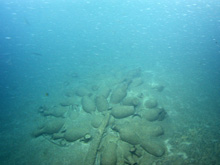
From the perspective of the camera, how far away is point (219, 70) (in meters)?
15.4

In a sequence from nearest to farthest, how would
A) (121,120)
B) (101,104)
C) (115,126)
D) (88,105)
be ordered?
1. (115,126)
2. (121,120)
3. (101,104)
4. (88,105)

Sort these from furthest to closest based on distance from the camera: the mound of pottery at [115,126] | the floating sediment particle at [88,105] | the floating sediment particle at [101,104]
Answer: the floating sediment particle at [88,105] → the floating sediment particle at [101,104] → the mound of pottery at [115,126]

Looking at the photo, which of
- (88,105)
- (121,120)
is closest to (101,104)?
(88,105)

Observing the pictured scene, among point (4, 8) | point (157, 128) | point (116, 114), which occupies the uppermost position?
point (157, 128)

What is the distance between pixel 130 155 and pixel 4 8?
15717 cm


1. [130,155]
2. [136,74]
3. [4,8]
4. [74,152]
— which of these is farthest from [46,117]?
[4,8]

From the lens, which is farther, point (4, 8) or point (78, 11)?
point (4, 8)

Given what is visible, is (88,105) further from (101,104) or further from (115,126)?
(115,126)

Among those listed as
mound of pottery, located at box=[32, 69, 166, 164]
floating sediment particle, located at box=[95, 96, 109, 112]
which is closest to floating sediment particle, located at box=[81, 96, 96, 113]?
mound of pottery, located at box=[32, 69, 166, 164]

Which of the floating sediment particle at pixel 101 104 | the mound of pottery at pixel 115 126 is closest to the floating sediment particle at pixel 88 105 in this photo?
the mound of pottery at pixel 115 126

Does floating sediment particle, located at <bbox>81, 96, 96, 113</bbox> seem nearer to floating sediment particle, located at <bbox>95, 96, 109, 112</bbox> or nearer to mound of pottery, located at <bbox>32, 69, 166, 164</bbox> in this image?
mound of pottery, located at <bbox>32, 69, 166, 164</bbox>

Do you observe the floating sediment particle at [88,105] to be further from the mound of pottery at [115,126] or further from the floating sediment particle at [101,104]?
the floating sediment particle at [101,104]

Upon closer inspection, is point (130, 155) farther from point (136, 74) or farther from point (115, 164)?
point (136, 74)

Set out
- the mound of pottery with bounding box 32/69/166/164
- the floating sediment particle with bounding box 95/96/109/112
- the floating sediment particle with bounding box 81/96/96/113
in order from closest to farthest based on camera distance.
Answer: the mound of pottery with bounding box 32/69/166/164 < the floating sediment particle with bounding box 95/96/109/112 < the floating sediment particle with bounding box 81/96/96/113
